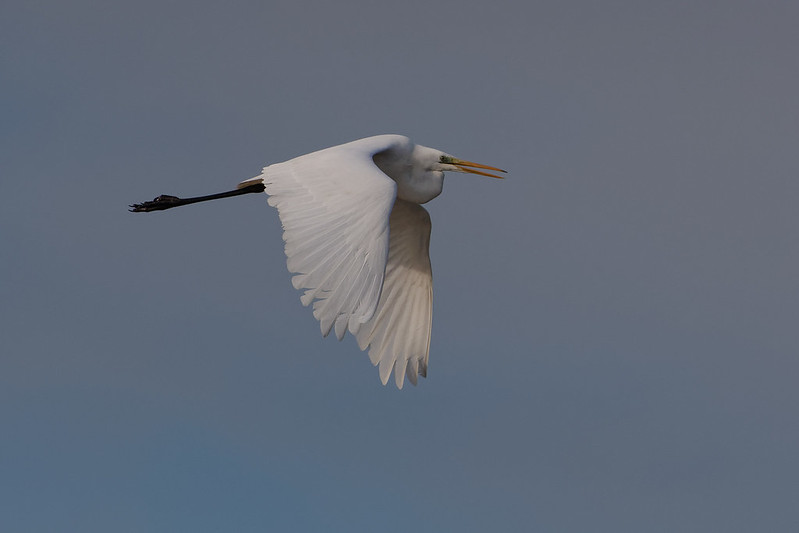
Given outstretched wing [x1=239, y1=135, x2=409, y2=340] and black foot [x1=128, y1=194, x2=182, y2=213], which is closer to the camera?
outstretched wing [x1=239, y1=135, x2=409, y2=340]

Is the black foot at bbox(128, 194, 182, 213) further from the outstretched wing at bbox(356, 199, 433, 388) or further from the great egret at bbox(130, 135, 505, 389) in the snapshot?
the outstretched wing at bbox(356, 199, 433, 388)

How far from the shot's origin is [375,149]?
15.3m

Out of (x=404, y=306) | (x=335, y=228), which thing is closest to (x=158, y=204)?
(x=404, y=306)

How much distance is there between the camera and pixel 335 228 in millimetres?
12445

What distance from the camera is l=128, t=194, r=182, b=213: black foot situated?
1769 centimetres

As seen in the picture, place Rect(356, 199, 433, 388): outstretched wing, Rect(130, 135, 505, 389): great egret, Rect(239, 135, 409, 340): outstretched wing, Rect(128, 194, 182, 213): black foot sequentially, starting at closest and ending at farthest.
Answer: Rect(239, 135, 409, 340): outstretched wing → Rect(130, 135, 505, 389): great egret → Rect(356, 199, 433, 388): outstretched wing → Rect(128, 194, 182, 213): black foot

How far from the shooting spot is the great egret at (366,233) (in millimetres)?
11766

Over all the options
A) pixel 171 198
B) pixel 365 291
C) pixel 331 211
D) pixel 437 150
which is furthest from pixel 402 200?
pixel 365 291

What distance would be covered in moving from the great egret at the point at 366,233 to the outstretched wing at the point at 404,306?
0.5 inches

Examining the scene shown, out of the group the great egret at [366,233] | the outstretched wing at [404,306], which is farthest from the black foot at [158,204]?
the outstretched wing at [404,306]

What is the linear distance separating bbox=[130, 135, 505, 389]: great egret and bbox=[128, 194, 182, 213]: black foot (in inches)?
0.5

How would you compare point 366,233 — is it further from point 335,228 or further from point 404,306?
point 404,306

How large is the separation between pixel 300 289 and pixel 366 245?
865 millimetres

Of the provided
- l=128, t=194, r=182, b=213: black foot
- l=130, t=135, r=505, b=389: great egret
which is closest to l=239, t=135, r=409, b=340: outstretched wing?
l=130, t=135, r=505, b=389: great egret
